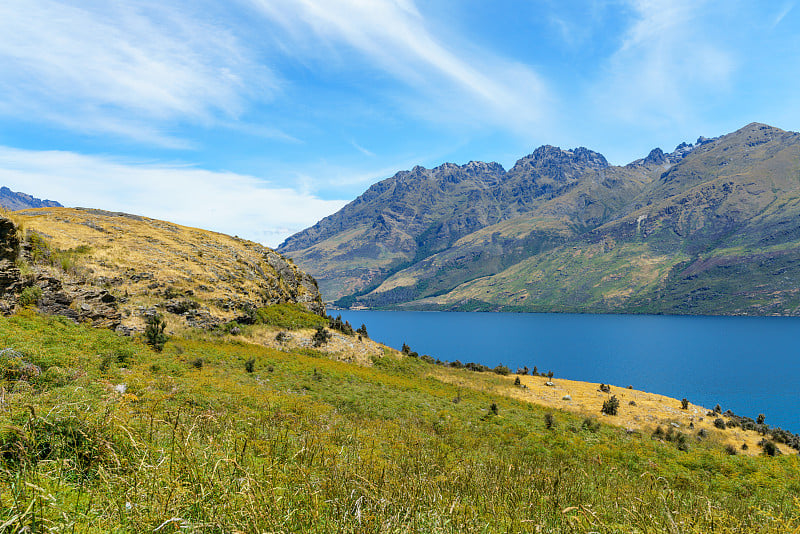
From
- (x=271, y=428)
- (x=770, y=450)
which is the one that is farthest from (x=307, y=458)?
(x=770, y=450)

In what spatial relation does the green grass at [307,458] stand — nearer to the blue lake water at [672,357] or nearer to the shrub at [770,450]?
the shrub at [770,450]

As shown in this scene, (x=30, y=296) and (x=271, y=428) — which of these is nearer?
(x=271, y=428)

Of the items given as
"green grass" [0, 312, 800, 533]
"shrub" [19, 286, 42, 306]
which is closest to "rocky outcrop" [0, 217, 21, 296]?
"shrub" [19, 286, 42, 306]

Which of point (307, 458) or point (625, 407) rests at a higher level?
point (307, 458)

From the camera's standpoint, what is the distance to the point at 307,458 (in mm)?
5465

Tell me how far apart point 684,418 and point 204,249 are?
53347 mm

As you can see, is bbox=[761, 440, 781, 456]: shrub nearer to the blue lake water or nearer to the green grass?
the green grass

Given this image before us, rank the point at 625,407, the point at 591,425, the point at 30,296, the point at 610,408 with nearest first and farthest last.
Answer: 1. the point at 30,296
2. the point at 591,425
3. the point at 610,408
4. the point at 625,407

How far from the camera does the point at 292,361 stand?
88.0ft

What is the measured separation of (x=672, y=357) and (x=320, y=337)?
375 feet

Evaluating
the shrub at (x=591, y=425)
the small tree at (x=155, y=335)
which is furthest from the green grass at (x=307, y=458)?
the small tree at (x=155, y=335)

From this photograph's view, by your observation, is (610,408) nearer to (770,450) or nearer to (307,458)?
(770,450)

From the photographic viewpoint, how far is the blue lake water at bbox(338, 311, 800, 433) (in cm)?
6644

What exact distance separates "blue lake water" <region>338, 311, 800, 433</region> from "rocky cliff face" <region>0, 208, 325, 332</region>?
72.5 meters
